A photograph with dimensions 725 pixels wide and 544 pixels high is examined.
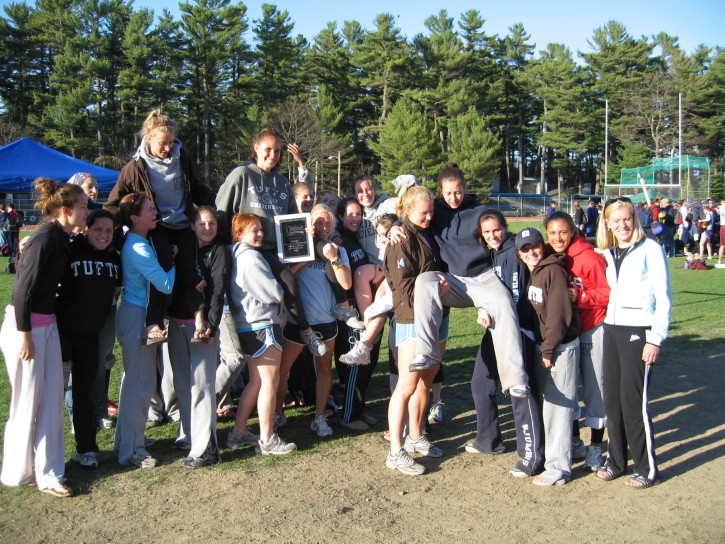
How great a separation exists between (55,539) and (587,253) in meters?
4.07

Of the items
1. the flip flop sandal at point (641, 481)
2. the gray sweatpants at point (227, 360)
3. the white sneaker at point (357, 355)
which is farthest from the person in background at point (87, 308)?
the flip flop sandal at point (641, 481)

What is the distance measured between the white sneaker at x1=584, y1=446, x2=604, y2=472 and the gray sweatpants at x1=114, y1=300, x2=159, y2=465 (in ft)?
11.2

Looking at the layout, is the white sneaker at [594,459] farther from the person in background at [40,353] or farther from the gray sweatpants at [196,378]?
the person in background at [40,353]

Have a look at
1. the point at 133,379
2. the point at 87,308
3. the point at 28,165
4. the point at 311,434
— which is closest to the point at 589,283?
the point at 311,434

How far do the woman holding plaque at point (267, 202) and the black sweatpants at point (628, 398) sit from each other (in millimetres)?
2247

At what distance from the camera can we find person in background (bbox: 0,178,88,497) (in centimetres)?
393

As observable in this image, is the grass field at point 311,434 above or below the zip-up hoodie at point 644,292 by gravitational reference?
below

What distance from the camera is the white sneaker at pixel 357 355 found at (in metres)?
4.99

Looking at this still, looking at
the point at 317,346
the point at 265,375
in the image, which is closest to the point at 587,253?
the point at 317,346

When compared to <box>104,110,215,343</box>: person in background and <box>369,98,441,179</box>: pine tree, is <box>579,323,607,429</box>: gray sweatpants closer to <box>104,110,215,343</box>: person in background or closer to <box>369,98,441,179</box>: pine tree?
<box>104,110,215,343</box>: person in background

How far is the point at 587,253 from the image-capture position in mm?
4504

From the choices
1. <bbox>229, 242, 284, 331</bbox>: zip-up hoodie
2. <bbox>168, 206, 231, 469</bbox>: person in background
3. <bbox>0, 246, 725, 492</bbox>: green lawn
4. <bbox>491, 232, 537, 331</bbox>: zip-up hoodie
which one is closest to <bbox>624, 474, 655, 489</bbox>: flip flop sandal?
<bbox>491, 232, 537, 331</bbox>: zip-up hoodie

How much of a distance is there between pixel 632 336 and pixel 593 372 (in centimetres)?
49

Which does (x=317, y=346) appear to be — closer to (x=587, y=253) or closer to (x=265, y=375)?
(x=265, y=375)
